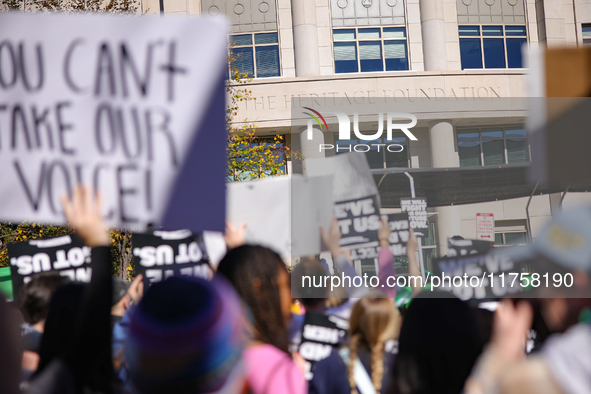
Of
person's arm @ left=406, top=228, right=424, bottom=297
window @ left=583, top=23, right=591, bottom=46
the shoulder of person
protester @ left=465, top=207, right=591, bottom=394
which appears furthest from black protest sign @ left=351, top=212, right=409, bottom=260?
window @ left=583, top=23, right=591, bottom=46

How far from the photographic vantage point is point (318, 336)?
3559mm

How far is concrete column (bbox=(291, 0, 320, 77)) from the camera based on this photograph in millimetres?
20297

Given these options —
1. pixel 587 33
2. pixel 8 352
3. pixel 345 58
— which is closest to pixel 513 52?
pixel 587 33

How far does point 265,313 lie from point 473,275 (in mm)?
2860

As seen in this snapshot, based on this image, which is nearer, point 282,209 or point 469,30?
point 282,209

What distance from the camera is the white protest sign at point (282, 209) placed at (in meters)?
4.68

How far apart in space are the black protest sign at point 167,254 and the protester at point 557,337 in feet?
11.7

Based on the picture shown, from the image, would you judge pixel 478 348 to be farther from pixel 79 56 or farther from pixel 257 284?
pixel 79 56

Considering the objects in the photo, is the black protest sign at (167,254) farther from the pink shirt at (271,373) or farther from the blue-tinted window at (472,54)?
the blue-tinted window at (472,54)

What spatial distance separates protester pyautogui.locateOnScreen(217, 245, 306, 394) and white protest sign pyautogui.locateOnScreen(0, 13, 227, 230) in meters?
0.73

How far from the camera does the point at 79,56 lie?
2684mm

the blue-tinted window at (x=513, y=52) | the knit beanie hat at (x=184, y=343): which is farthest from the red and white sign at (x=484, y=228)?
the blue-tinted window at (x=513, y=52)

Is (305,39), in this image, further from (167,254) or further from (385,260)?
(385,260)

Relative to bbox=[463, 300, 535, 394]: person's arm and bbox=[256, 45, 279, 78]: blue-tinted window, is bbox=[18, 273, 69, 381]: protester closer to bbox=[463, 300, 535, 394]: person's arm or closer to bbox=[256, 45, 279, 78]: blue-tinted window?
bbox=[463, 300, 535, 394]: person's arm
